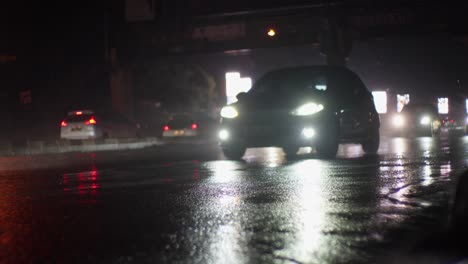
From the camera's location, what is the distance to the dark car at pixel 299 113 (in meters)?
12.1

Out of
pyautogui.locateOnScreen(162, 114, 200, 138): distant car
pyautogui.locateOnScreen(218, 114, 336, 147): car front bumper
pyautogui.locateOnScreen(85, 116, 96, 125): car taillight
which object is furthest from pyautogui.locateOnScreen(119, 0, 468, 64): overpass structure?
pyautogui.locateOnScreen(218, 114, 336, 147): car front bumper

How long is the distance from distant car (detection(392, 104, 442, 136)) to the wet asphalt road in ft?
61.0

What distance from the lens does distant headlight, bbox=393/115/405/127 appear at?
94.2 feet

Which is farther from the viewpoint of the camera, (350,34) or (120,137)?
(350,34)

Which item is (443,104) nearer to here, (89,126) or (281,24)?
(281,24)

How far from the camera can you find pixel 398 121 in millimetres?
29047

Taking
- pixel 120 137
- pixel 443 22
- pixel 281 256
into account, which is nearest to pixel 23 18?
pixel 120 137

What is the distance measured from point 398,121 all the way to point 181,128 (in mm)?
9742

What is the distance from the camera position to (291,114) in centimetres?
1216

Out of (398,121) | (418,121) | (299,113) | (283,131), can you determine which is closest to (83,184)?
(283,131)

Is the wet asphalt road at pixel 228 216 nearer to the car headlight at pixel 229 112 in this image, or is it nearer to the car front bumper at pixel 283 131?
the car front bumper at pixel 283 131

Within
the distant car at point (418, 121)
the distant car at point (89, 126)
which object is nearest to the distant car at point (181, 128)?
the distant car at point (89, 126)

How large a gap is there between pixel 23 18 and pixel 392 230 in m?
28.5

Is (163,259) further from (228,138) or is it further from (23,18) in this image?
(23,18)
